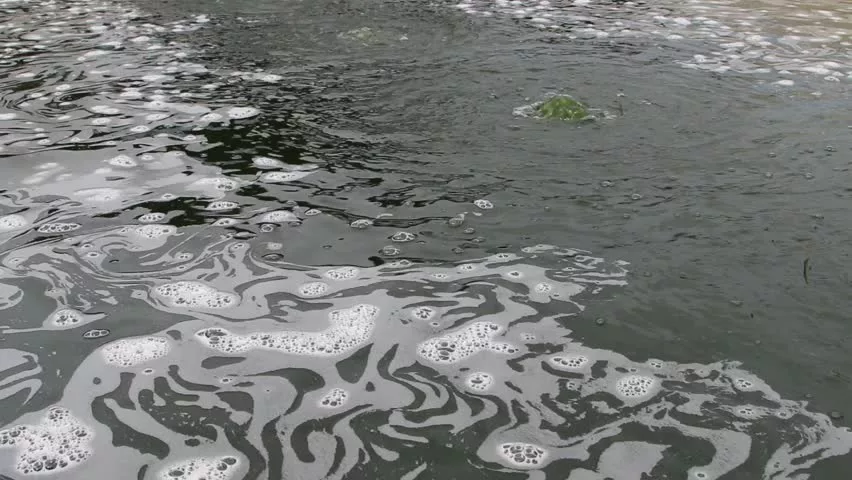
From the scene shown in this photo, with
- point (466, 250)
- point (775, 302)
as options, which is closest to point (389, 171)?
point (466, 250)

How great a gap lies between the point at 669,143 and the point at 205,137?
4.37 meters

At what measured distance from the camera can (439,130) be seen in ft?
20.9

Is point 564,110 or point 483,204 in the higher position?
point 564,110

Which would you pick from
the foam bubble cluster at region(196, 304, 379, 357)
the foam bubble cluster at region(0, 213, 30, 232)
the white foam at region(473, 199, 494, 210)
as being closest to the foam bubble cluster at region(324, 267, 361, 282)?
the foam bubble cluster at region(196, 304, 379, 357)

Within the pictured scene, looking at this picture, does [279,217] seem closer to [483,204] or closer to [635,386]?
[483,204]

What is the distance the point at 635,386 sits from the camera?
338 centimetres

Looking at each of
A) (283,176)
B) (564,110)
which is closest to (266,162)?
(283,176)

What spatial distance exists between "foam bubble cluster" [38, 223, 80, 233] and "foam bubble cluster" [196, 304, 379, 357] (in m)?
1.72

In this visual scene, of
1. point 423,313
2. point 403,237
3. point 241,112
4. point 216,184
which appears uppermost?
point 241,112

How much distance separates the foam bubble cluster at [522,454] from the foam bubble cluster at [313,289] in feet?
5.37

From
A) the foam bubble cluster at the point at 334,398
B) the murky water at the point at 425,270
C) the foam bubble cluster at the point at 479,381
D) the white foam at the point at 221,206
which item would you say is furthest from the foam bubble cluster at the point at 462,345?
the white foam at the point at 221,206

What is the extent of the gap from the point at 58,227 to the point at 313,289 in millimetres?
2096

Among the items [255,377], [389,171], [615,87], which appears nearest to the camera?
[255,377]

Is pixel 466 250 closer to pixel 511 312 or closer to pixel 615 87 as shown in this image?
pixel 511 312
